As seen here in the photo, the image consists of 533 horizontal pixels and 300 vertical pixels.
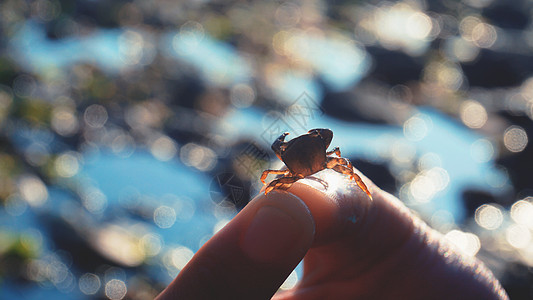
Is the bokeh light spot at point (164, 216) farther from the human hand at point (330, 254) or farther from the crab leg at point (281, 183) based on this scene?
the crab leg at point (281, 183)

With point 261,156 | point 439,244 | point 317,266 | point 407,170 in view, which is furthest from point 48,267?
point 407,170

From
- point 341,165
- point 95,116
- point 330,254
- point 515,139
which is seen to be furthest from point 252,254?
point 515,139

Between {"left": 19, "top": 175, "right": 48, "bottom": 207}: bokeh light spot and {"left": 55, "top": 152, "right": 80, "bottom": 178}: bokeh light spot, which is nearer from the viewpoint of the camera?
{"left": 19, "top": 175, "right": 48, "bottom": 207}: bokeh light spot

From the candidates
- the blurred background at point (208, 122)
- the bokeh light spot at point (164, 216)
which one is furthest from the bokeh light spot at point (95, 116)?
the bokeh light spot at point (164, 216)

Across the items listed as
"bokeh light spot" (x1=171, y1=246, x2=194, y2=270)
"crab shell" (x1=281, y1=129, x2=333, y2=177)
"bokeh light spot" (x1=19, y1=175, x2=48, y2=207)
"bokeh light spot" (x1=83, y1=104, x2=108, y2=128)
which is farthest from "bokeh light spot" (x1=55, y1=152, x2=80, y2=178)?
"crab shell" (x1=281, y1=129, x2=333, y2=177)

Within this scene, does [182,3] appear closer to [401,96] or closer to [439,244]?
[401,96]

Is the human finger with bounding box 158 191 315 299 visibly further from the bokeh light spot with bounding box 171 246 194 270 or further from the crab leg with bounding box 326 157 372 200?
the bokeh light spot with bounding box 171 246 194 270
